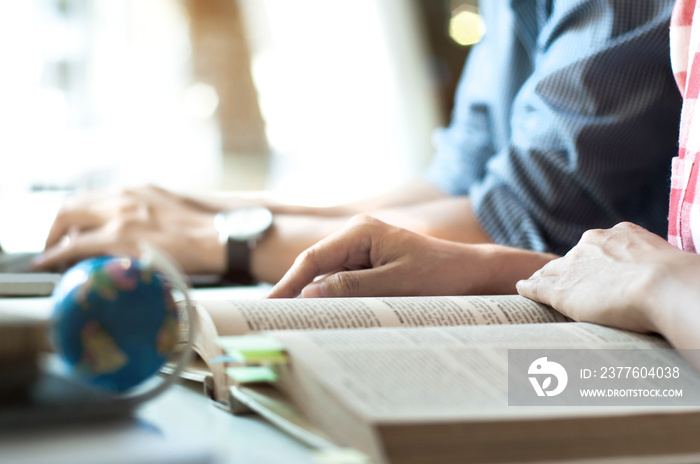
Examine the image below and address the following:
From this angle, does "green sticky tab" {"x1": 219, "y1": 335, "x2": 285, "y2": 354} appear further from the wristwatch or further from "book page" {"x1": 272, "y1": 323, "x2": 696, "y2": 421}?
the wristwatch

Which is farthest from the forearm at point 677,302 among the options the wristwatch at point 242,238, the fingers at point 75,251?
the fingers at point 75,251

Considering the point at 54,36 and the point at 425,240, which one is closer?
the point at 425,240

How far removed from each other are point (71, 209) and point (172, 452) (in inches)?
32.0

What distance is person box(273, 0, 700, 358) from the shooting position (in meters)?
0.41

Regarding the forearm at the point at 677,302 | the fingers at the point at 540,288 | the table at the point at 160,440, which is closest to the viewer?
the table at the point at 160,440

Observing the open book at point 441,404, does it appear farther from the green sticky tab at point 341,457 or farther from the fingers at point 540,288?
the fingers at point 540,288

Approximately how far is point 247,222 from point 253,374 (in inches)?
23.8

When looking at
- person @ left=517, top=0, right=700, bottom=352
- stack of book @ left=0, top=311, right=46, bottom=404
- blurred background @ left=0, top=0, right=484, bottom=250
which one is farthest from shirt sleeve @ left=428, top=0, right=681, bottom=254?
blurred background @ left=0, top=0, right=484, bottom=250

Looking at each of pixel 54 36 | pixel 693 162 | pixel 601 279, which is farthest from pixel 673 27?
pixel 54 36

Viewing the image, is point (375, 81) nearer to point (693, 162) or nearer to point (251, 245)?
point (251, 245)

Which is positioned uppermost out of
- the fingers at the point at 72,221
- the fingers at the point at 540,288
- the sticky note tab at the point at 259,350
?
the sticky note tab at the point at 259,350

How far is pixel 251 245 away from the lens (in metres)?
0.91

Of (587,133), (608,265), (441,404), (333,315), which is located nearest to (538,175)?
(587,133)

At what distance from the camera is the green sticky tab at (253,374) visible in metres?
0.36
